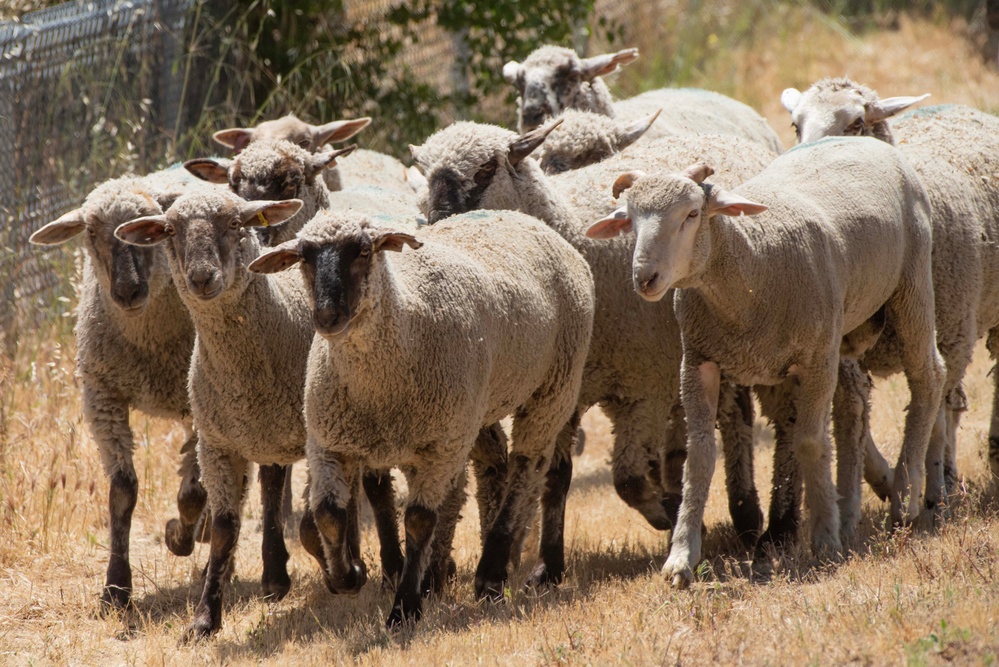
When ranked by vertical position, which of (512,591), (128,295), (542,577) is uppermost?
(128,295)

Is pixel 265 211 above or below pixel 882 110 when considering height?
below

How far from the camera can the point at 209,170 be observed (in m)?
7.20

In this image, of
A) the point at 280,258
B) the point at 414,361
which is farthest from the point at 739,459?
the point at 280,258

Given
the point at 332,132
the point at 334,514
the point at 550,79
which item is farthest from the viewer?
the point at 550,79

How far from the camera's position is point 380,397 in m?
5.27

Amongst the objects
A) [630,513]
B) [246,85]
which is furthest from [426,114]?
[630,513]

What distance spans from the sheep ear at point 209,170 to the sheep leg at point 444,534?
234 centimetres

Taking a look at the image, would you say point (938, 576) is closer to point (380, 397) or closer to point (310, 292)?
point (380, 397)

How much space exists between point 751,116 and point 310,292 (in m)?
5.61

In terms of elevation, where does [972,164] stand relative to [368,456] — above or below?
above

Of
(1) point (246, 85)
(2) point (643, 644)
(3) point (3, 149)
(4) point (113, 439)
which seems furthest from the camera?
(1) point (246, 85)

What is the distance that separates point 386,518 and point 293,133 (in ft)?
9.51

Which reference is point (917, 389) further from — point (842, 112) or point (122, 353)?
point (122, 353)

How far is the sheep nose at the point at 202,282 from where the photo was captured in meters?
5.25
